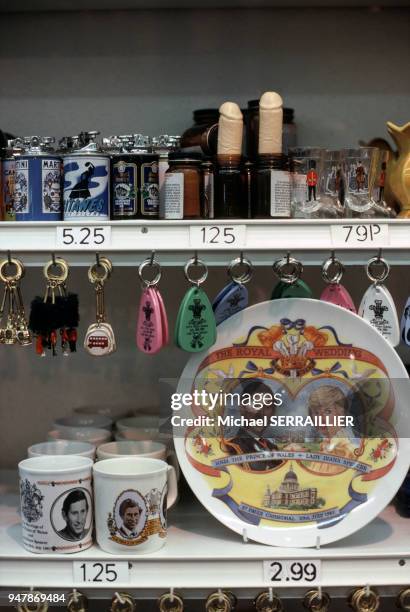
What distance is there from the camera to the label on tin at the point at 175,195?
1.08 meters

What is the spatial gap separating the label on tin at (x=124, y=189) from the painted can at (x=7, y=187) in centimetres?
15

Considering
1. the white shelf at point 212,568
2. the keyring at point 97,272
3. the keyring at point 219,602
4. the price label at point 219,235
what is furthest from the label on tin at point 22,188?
the keyring at point 219,602

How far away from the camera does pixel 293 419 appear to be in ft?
3.77

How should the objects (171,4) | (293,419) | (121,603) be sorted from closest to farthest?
(121,603) → (293,419) → (171,4)

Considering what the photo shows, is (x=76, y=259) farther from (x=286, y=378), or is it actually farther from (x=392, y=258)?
(x=392, y=258)

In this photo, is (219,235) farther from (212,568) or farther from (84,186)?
(212,568)

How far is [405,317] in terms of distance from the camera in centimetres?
113

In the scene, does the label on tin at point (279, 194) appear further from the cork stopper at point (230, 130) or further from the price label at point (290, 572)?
the price label at point (290, 572)

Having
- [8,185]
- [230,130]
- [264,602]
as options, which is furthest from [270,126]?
[264,602]

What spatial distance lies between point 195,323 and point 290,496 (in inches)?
11.6

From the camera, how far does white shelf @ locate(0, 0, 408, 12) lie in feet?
4.40

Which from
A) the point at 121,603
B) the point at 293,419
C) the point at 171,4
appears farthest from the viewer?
the point at 171,4

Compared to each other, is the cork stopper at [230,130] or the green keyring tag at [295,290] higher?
the cork stopper at [230,130]

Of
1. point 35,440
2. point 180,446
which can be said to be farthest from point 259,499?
point 35,440
